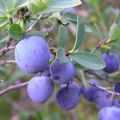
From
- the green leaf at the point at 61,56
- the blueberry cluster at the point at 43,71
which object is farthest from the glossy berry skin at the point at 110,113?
the green leaf at the point at 61,56

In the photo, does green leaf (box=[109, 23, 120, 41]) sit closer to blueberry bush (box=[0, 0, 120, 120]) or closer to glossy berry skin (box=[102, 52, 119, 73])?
blueberry bush (box=[0, 0, 120, 120])

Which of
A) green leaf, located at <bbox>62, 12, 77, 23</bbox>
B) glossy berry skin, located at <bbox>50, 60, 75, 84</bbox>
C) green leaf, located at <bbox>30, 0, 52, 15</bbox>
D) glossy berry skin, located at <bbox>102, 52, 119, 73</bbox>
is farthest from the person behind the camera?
glossy berry skin, located at <bbox>102, 52, 119, 73</bbox>

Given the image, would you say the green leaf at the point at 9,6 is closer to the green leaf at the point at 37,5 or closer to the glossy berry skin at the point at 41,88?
the green leaf at the point at 37,5

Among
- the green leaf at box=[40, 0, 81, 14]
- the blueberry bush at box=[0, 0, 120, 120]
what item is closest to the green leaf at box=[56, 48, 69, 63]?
the blueberry bush at box=[0, 0, 120, 120]

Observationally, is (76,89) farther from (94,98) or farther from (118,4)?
(118,4)

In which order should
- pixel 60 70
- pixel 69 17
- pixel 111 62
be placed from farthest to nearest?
1. pixel 111 62
2. pixel 69 17
3. pixel 60 70

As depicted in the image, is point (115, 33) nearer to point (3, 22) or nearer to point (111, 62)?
point (111, 62)

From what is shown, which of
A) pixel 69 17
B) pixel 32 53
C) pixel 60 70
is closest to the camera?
pixel 32 53

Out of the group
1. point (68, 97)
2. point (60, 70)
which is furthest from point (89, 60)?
point (68, 97)
